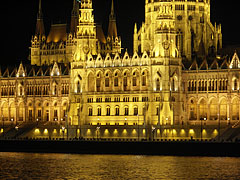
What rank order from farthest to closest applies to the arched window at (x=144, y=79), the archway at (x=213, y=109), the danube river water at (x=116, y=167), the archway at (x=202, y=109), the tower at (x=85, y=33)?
the tower at (x=85, y=33) < the archway at (x=202, y=109) < the arched window at (x=144, y=79) < the archway at (x=213, y=109) < the danube river water at (x=116, y=167)

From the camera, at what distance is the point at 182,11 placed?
199250 millimetres

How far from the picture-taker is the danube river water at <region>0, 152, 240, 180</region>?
138 meters

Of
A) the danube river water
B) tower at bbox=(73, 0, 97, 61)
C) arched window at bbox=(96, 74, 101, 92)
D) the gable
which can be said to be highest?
tower at bbox=(73, 0, 97, 61)

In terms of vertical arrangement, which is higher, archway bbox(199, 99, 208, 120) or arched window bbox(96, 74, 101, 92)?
arched window bbox(96, 74, 101, 92)

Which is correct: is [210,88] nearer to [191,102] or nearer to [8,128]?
[191,102]

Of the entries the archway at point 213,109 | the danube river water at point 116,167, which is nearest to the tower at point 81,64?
the archway at point 213,109

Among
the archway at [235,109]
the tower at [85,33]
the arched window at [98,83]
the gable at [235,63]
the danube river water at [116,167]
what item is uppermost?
the tower at [85,33]

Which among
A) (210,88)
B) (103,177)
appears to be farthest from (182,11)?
(103,177)

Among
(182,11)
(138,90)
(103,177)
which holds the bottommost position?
(103,177)

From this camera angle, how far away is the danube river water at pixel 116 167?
454 ft

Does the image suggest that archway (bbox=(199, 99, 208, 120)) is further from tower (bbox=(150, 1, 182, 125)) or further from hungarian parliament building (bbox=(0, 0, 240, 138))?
tower (bbox=(150, 1, 182, 125))

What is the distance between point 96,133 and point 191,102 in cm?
1787

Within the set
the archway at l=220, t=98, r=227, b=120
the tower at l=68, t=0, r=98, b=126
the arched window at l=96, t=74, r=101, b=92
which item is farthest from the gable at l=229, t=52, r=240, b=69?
the tower at l=68, t=0, r=98, b=126

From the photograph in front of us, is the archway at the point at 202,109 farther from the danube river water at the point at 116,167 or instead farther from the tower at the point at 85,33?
the danube river water at the point at 116,167
